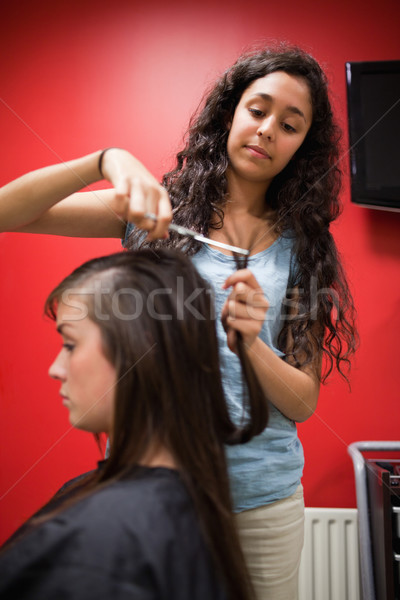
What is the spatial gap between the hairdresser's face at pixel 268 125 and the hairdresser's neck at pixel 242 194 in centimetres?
3

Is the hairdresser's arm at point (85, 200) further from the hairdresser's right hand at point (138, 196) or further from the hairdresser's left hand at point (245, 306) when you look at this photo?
the hairdresser's left hand at point (245, 306)

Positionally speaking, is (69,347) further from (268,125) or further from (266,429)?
(268,125)

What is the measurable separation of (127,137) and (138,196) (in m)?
1.26

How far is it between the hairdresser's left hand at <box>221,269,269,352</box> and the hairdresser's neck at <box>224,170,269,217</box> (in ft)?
1.11

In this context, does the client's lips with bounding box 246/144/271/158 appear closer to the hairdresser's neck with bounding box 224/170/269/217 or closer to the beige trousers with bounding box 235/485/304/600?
the hairdresser's neck with bounding box 224/170/269/217

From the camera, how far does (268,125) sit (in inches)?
36.9

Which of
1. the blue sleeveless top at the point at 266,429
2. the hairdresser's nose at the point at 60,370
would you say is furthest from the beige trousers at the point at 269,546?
the hairdresser's nose at the point at 60,370

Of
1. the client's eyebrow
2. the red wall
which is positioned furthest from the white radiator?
the client's eyebrow

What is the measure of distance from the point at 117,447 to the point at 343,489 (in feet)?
4.14

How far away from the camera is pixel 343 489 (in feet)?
5.66

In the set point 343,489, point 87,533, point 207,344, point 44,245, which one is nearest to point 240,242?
point 207,344

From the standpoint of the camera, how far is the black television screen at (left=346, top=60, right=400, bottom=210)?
1654mm

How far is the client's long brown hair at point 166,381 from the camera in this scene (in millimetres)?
697

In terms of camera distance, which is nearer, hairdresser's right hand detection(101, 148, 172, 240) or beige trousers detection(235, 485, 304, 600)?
hairdresser's right hand detection(101, 148, 172, 240)
